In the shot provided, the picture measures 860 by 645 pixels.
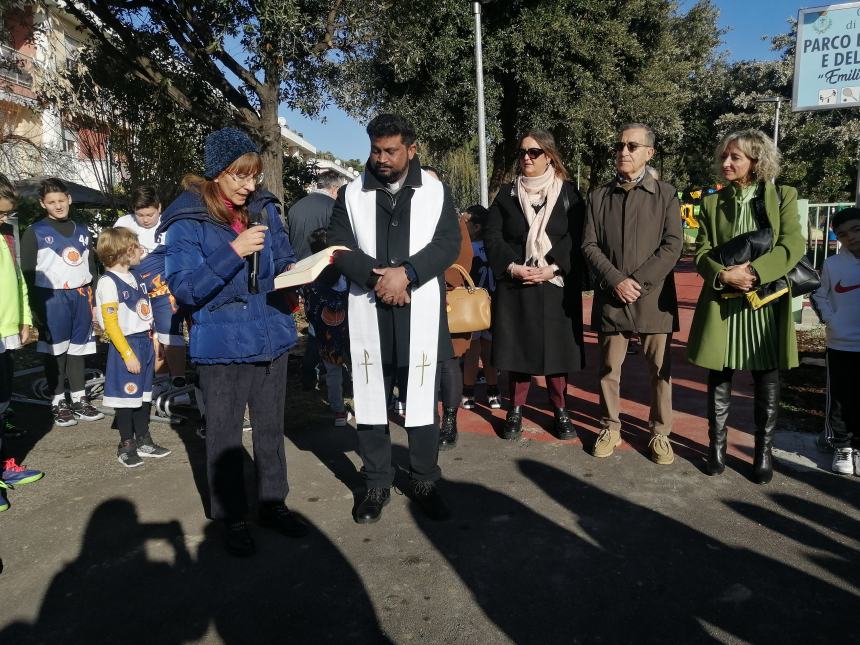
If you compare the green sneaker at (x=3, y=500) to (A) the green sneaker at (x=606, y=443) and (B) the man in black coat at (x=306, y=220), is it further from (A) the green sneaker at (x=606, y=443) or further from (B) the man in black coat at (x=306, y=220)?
(A) the green sneaker at (x=606, y=443)

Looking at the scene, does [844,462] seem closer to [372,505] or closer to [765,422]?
[765,422]

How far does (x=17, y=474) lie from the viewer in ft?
14.0

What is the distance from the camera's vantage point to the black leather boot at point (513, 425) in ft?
15.5

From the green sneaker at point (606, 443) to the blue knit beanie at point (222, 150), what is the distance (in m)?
2.85

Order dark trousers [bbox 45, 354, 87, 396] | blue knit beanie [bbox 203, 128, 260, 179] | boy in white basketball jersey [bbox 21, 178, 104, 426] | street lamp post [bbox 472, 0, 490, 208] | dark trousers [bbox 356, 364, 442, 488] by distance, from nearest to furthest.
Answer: blue knit beanie [bbox 203, 128, 260, 179] → dark trousers [bbox 356, 364, 442, 488] → boy in white basketball jersey [bbox 21, 178, 104, 426] → dark trousers [bbox 45, 354, 87, 396] → street lamp post [bbox 472, 0, 490, 208]

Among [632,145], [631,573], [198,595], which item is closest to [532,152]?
[632,145]

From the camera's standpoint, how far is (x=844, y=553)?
3053 mm

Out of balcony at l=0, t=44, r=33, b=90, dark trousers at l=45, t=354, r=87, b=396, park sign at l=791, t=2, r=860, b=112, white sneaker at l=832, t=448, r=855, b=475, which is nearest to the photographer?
white sneaker at l=832, t=448, r=855, b=475

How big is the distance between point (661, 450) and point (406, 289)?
2064mm

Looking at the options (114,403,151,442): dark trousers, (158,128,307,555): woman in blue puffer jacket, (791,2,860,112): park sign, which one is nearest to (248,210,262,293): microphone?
(158,128,307,555): woman in blue puffer jacket

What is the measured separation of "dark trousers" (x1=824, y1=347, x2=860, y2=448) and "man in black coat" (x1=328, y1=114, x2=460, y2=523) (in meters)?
2.51

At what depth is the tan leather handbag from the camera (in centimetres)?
437

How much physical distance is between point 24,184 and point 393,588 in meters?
13.3

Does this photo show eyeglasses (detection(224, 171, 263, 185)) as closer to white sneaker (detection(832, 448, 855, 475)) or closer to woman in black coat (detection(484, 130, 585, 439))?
woman in black coat (detection(484, 130, 585, 439))
